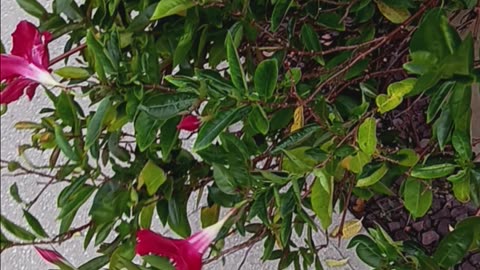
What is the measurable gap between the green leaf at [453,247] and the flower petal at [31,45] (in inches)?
16.7

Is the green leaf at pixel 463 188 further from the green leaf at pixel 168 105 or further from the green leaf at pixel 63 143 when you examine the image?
the green leaf at pixel 63 143

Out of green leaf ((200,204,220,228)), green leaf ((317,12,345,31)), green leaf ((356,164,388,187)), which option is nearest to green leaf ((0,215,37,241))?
green leaf ((200,204,220,228))

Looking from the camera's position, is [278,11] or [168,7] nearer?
[168,7]

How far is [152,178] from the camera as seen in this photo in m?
0.78

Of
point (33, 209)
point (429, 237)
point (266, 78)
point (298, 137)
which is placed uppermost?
point (266, 78)

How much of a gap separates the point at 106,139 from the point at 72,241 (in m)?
0.65

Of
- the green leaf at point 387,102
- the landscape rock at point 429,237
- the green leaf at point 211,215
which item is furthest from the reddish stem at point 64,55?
the landscape rock at point 429,237

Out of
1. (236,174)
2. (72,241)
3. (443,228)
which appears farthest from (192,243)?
(72,241)

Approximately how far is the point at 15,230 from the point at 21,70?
152 mm

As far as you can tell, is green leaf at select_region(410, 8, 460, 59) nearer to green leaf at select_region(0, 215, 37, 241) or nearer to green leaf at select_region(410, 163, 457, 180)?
green leaf at select_region(410, 163, 457, 180)

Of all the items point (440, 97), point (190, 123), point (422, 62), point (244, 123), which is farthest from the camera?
point (244, 123)

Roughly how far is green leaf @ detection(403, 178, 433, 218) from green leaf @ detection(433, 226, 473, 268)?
7 centimetres

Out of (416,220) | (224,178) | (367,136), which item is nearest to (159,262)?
(224,178)

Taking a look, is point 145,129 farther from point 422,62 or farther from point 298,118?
point 422,62
